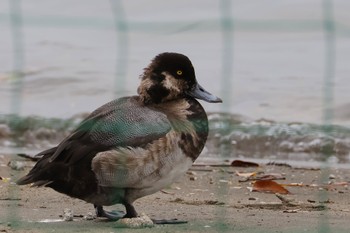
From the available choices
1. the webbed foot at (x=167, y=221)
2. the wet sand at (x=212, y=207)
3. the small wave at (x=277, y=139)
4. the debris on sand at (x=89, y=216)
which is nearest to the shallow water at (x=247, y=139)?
the small wave at (x=277, y=139)

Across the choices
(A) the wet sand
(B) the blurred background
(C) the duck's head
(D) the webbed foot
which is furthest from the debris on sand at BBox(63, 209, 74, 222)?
(B) the blurred background

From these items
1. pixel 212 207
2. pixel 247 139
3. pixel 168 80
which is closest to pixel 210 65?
pixel 247 139

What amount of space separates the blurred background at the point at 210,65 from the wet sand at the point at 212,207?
231 centimetres

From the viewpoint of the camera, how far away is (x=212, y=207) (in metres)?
7.93

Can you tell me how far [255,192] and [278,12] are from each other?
8911 mm

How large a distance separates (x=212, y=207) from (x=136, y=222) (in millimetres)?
1075

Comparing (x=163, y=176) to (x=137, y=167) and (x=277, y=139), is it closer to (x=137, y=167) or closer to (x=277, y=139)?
(x=137, y=167)

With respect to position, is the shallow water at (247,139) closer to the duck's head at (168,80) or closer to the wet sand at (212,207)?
the wet sand at (212,207)

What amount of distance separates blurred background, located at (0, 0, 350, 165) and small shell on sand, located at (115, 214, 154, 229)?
4.67 meters

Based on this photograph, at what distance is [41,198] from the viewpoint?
314 inches

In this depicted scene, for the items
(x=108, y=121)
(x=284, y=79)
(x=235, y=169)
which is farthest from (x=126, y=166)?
(x=284, y=79)

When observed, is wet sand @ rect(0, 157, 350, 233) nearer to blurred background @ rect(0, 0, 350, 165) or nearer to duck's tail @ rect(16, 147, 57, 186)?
duck's tail @ rect(16, 147, 57, 186)

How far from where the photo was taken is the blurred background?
1259 cm

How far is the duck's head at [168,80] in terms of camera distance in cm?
748
